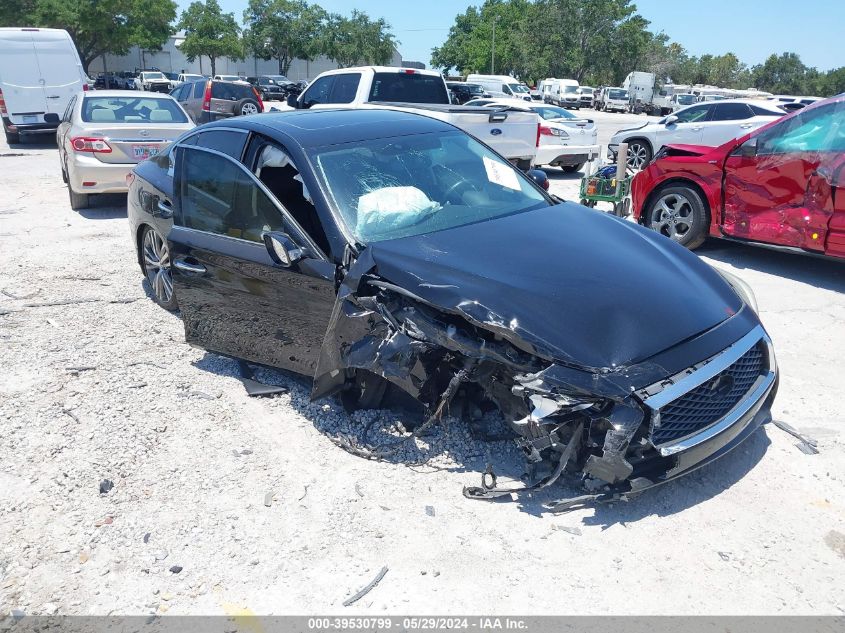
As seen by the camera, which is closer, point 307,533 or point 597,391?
point 597,391

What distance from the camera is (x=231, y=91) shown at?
19234 millimetres

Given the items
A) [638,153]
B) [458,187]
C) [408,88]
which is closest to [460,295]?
[458,187]

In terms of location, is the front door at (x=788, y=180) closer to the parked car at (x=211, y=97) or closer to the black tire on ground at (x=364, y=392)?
the black tire on ground at (x=364, y=392)

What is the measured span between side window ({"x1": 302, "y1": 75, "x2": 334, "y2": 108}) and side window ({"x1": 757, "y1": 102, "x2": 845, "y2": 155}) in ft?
23.7

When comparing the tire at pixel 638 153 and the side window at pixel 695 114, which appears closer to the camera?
the tire at pixel 638 153

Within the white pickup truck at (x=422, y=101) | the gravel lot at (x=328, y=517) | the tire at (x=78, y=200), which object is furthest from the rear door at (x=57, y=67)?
the gravel lot at (x=328, y=517)

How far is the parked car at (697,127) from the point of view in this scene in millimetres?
14445

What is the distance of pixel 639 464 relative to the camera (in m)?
3.06

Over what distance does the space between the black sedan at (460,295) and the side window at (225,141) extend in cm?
2

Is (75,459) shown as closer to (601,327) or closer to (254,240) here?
(254,240)

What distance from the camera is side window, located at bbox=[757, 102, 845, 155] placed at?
21.1 ft

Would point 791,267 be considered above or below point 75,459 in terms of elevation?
above

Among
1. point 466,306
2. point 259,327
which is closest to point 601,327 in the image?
point 466,306

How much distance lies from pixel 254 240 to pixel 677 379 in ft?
8.60
